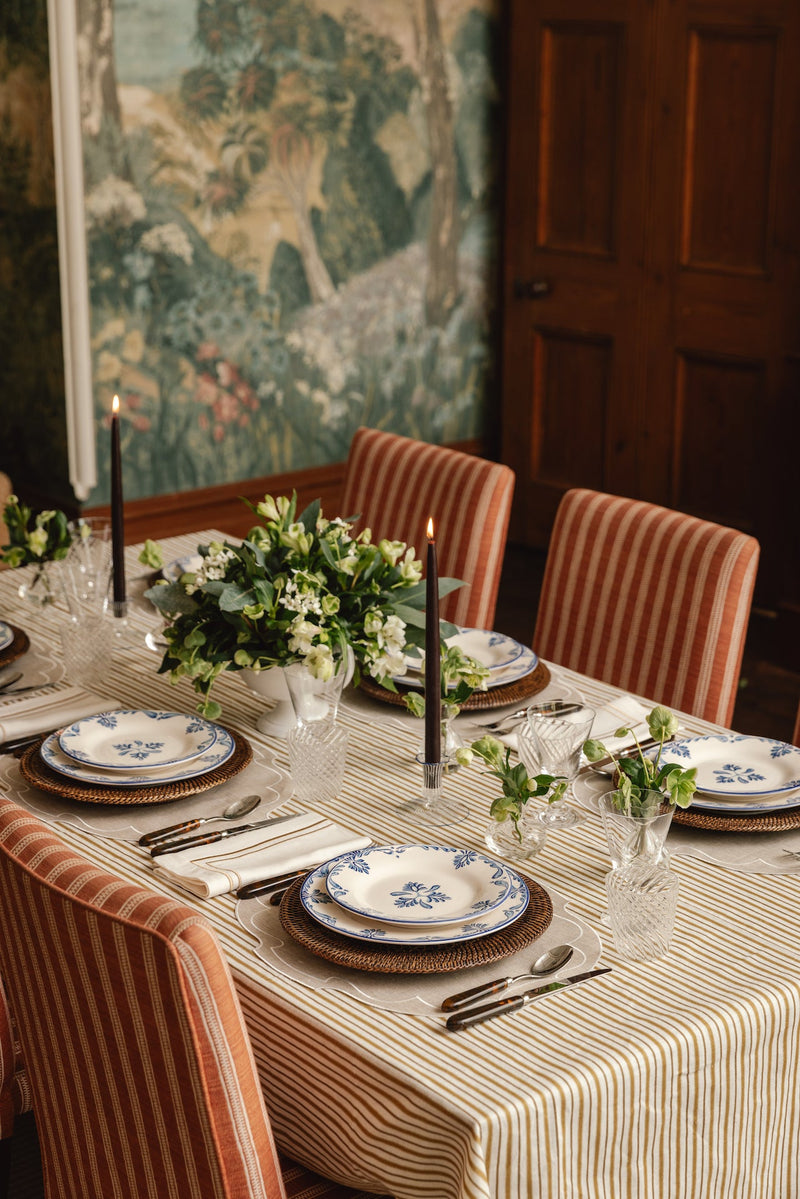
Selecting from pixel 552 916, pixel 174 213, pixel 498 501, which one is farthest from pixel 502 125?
pixel 552 916

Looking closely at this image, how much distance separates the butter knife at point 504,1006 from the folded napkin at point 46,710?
2.83ft

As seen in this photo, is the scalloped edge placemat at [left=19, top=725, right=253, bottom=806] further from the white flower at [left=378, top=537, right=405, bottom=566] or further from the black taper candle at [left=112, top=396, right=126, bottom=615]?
the black taper candle at [left=112, top=396, right=126, bottom=615]

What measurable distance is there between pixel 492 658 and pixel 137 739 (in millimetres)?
557

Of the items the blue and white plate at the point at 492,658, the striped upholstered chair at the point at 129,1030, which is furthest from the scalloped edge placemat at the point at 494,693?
the striped upholstered chair at the point at 129,1030

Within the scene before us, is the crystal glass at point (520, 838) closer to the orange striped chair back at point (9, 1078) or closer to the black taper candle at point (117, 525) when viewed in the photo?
the orange striped chair back at point (9, 1078)

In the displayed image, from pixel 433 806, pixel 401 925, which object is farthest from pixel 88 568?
pixel 401 925

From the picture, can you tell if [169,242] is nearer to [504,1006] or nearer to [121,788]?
[121,788]

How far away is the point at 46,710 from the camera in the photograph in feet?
6.75

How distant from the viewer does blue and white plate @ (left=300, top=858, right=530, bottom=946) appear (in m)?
1.43

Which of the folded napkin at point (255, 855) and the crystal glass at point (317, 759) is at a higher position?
the crystal glass at point (317, 759)

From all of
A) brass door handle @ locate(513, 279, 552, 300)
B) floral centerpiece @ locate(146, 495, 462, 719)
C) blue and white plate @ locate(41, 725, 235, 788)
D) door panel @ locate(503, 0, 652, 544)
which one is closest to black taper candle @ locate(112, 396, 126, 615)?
floral centerpiece @ locate(146, 495, 462, 719)

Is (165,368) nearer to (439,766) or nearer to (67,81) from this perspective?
(67,81)

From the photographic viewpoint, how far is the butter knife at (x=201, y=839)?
167 centimetres

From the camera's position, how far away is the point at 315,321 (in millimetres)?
4598
